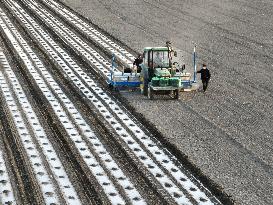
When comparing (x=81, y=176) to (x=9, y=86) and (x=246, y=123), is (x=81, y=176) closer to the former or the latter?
(x=246, y=123)

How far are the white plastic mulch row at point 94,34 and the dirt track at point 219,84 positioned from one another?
936 millimetres

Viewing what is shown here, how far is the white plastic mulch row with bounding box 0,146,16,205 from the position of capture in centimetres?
1358

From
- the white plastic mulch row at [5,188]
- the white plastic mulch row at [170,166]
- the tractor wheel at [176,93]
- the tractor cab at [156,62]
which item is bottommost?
the tractor wheel at [176,93]

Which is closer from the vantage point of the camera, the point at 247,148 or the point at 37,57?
the point at 247,148

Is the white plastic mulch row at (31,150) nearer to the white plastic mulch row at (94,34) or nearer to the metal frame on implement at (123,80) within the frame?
the metal frame on implement at (123,80)

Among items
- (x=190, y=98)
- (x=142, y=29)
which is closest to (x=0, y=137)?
(x=190, y=98)

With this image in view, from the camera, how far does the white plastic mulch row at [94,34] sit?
96.0 feet

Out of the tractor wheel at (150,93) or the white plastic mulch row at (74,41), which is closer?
the tractor wheel at (150,93)

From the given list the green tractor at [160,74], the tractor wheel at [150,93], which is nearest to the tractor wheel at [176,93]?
the green tractor at [160,74]

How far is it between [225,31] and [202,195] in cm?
2312

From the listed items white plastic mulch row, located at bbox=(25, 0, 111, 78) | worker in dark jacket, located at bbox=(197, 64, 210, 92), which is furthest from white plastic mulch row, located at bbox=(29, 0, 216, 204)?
white plastic mulch row, located at bbox=(25, 0, 111, 78)

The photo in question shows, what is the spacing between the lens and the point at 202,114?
20.3 meters

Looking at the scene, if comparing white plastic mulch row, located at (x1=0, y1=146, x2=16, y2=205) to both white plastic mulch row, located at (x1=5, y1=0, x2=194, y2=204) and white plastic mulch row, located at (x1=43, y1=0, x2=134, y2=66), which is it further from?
white plastic mulch row, located at (x1=43, y1=0, x2=134, y2=66)

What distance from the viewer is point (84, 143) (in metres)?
17.2
